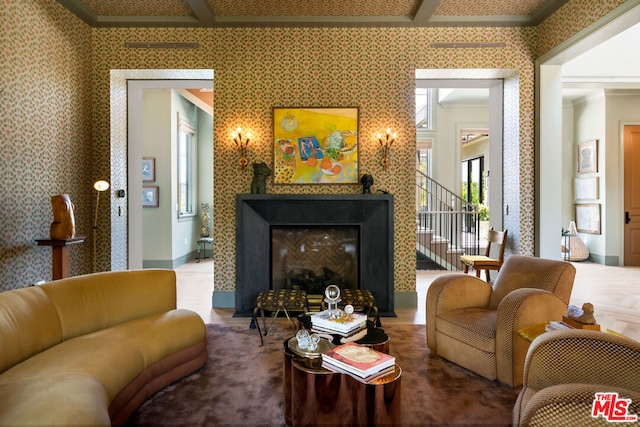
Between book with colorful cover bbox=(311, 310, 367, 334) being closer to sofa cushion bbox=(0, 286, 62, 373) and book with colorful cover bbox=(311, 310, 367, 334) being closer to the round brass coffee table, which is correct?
the round brass coffee table

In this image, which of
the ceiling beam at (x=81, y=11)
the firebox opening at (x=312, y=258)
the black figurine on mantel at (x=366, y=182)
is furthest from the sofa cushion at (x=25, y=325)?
the ceiling beam at (x=81, y=11)

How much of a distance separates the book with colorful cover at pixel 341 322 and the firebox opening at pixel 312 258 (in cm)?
206

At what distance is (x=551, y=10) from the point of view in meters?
4.39

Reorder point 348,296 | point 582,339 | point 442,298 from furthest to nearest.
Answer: point 348,296
point 442,298
point 582,339

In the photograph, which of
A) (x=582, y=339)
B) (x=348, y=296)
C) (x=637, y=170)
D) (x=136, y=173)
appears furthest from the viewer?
(x=637, y=170)

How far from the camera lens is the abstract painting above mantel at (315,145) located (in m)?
4.77

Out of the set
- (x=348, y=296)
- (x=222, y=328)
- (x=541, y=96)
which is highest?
(x=541, y=96)

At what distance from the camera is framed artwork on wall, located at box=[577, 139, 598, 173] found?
7938 mm

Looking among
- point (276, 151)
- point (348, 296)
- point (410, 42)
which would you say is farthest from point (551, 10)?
point (348, 296)

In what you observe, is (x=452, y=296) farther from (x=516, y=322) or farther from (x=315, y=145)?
(x=315, y=145)

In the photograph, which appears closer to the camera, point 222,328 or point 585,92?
point 222,328

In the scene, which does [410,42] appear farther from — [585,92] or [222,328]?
[585,92]

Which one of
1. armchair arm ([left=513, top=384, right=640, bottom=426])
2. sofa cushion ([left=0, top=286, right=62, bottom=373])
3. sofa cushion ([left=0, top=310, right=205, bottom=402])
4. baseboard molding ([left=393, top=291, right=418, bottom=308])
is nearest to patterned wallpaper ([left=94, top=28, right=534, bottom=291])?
baseboard molding ([left=393, top=291, right=418, bottom=308])

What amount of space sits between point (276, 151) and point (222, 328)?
86.9 inches
